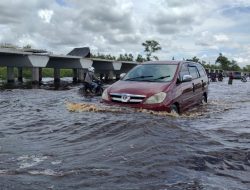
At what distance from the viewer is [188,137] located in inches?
265

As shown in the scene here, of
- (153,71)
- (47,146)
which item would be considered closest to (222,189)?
(47,146)

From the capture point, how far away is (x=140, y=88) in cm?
927

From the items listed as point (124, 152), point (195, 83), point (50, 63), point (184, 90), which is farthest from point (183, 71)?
point (50, 63)

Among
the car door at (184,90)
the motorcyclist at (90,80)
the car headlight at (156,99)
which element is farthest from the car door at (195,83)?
the motorcyclist at (90,80)

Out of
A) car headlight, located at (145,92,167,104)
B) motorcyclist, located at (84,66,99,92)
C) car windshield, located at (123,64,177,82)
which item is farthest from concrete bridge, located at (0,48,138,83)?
car headlight, located at (145,92,167,104)

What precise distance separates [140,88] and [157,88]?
1.26 ft

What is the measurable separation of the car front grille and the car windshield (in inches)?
37.8

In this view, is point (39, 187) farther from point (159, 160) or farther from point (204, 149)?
point (204, 149)

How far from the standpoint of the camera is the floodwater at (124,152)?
4.33 meters

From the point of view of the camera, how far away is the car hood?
9164 mm

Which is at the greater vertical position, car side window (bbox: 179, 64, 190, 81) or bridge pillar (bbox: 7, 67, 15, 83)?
car side window (bbox: 179, 64, 190, 81)

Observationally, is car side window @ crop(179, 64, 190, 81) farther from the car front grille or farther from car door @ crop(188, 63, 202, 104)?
the car front grille

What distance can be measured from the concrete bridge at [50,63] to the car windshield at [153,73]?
22305mm

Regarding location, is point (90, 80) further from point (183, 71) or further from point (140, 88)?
point (140, 88)
